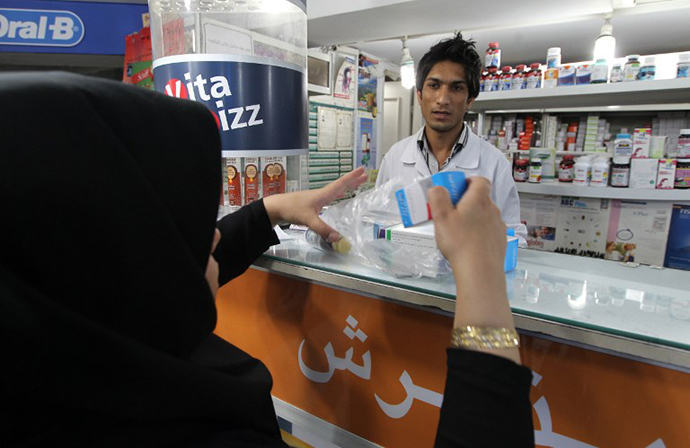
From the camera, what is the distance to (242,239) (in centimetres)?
102

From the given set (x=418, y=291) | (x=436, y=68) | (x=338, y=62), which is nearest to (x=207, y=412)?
(x=418, y=291)

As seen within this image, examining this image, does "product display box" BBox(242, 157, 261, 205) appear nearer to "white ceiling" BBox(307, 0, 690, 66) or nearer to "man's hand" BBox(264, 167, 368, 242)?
"man's hand" BBox(264, 167, 368, 242)

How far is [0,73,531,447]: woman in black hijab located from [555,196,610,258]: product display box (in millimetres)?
2921

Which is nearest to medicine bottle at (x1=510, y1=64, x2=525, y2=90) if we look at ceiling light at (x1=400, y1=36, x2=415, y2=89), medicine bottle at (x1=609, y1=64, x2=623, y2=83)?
medicine bottle at (x1=609, y1=64, x2=623, y2=83)

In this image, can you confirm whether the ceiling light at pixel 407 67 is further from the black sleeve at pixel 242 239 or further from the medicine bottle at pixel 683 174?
the black sleeve at pixel 242 239

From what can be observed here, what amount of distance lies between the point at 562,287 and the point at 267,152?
965 millimetres

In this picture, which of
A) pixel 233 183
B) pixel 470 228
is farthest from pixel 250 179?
pixel 470 228

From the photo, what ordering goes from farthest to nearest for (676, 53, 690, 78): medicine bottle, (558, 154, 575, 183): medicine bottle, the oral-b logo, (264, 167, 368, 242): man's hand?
the oral-b logo < (558, 154, 575, 183): medicine bottle < (676, 53, 690, 78): medicine bottle < (264, 167, 368, 242): man's hand

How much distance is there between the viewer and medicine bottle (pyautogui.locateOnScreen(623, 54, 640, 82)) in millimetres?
2260

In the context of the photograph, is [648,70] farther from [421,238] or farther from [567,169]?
[421,238]

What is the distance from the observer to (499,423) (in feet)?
1.65

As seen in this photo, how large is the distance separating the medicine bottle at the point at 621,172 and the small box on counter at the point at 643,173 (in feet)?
0.07

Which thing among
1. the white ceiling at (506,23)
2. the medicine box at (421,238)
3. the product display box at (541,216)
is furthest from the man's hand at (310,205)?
the product display box at (541,216)

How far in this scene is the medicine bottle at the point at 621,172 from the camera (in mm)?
2510
